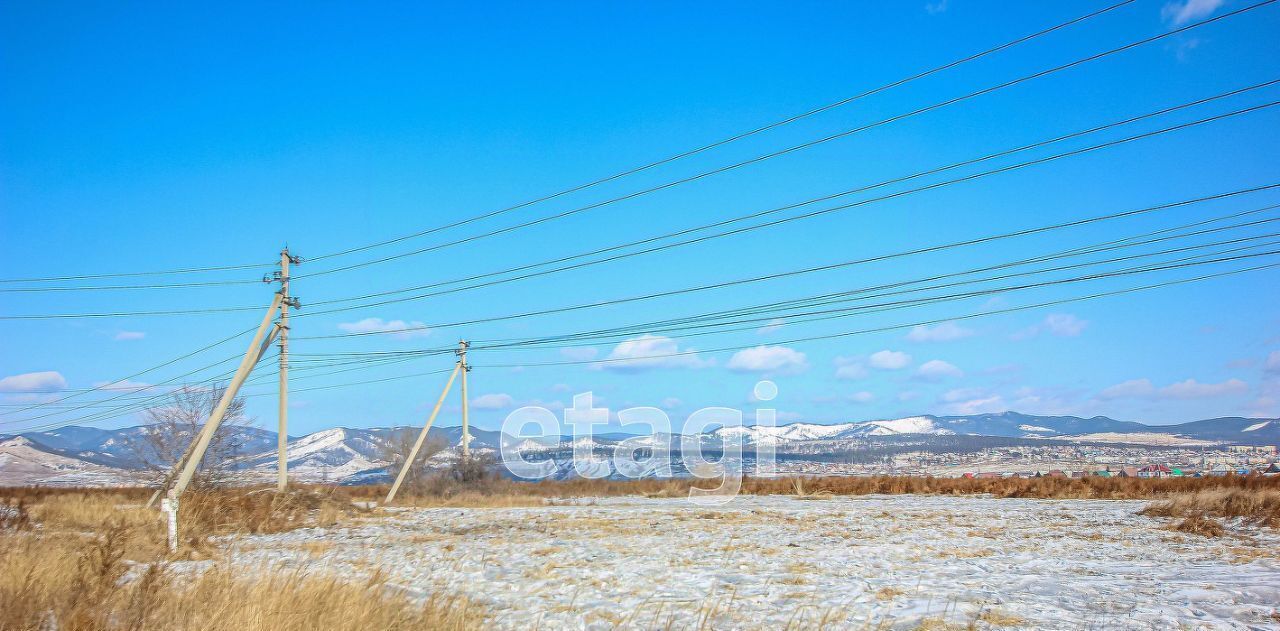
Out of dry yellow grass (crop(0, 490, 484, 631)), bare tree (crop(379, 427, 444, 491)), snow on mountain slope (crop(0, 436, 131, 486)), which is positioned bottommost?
snow on mountain slope (crop(0, 436, 131, 486))

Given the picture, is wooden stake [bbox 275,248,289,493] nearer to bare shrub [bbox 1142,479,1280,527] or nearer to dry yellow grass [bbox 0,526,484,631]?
dry yellow grass [bbox 0,526,484,631]

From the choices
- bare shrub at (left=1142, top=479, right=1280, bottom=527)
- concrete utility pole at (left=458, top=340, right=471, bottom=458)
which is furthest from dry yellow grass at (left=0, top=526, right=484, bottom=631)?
concrete utility pole at (left=458, top=340, right=471, bottom=458)

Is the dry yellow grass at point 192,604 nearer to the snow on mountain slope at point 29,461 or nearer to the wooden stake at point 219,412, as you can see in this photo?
the wooden stake at point 219,412

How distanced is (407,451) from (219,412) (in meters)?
31.4

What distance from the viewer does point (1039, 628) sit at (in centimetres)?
761

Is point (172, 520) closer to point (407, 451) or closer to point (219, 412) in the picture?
point (219, 412)

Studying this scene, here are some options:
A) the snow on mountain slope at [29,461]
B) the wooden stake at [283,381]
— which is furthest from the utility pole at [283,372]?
the snow on mountain slope at [29,461]

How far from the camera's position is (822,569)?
12.0 meters

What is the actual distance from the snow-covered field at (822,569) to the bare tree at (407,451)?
2294 cm

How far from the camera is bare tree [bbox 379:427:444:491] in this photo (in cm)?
4394

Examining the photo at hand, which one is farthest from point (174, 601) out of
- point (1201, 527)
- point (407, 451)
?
point (407, 451)

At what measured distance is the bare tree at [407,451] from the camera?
43.9 metres

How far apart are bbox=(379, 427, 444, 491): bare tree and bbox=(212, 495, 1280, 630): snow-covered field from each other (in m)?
22.9

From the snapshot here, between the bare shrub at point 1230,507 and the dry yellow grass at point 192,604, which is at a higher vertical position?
the dry yellow grass at point 192,604
